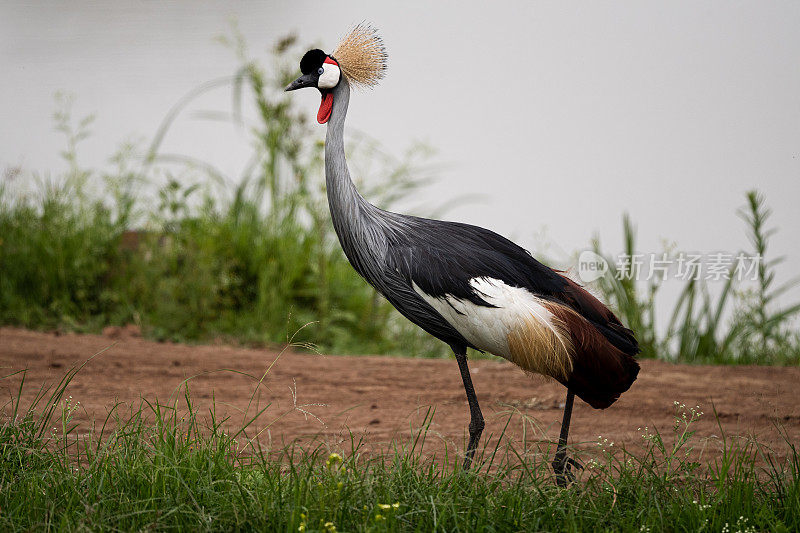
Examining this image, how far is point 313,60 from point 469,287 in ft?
3.64

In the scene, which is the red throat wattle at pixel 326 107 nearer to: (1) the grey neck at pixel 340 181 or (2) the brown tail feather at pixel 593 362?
(1) the grey neck at pixel 340 181

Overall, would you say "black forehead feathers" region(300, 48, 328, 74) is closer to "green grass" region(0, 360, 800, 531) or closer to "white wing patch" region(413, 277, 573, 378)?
"white wing patch" region(413, 277, 573, 378)

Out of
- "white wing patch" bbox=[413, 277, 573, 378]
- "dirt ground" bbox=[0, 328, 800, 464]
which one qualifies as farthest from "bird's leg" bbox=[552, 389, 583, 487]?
"dirt ground" bbox=[0, 328, 800, 464]

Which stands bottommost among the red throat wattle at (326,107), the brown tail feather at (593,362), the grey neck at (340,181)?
the brown tail feather at (593,362)

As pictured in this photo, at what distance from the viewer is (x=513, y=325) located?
3.09m

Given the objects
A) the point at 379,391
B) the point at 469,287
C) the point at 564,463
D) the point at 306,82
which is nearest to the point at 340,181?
the point at 306,82

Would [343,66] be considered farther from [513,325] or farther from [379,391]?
[379,391]

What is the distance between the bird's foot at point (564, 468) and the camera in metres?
2.97

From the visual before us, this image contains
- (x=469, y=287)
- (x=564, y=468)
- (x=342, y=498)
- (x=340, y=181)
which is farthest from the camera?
(x=340, y=181)

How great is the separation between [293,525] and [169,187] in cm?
485

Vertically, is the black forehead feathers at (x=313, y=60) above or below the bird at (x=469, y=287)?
above

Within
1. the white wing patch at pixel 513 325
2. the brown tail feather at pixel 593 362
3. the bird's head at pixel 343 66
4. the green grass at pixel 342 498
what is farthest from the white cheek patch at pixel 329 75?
the green grass at pixel 342 498

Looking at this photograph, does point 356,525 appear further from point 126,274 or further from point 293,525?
point 126,274

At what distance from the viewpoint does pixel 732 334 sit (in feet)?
21.1
